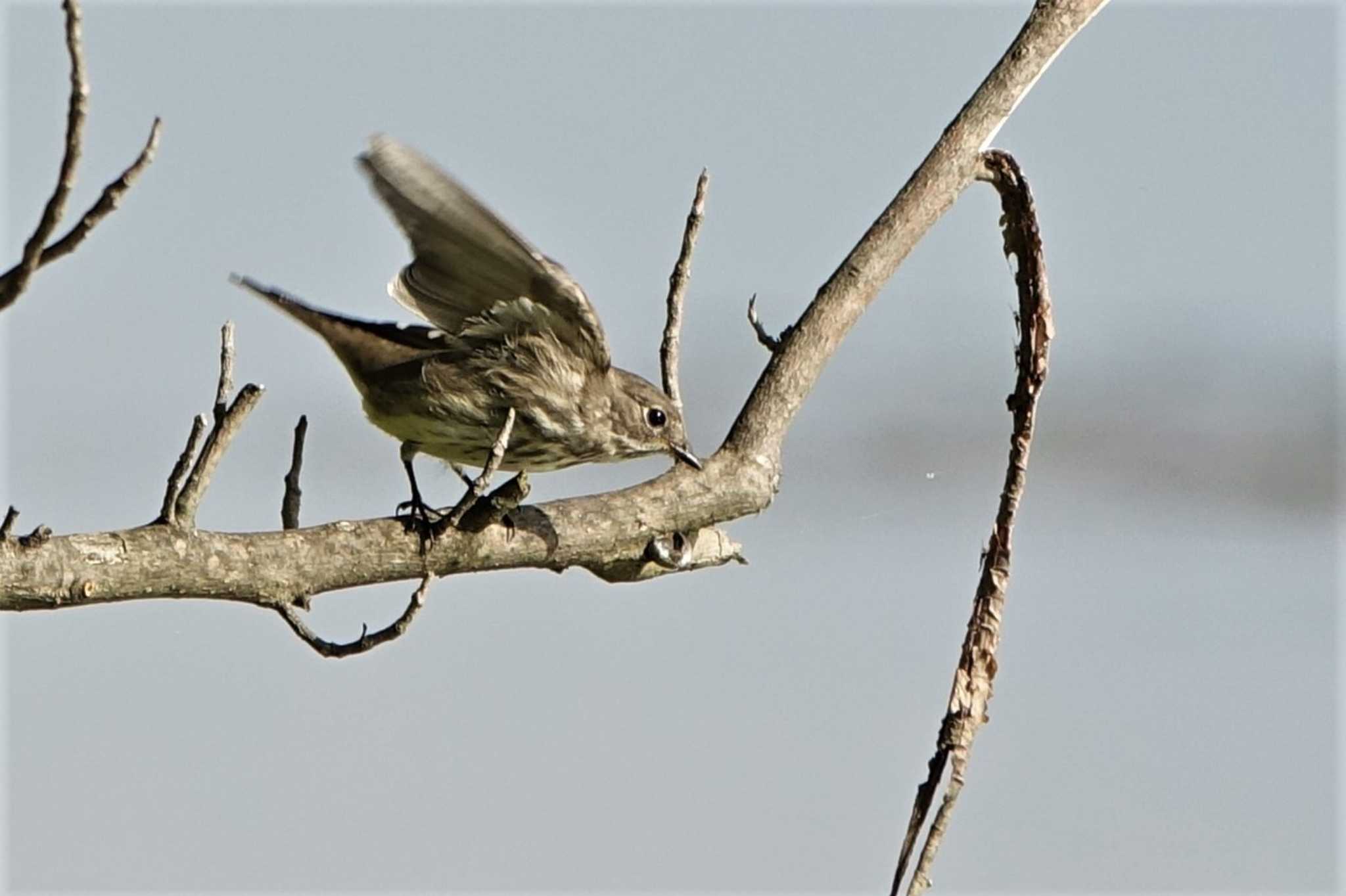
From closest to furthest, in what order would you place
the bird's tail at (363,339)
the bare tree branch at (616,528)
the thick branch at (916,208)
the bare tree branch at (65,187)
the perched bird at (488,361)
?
the bare tree branch at (65,187) < the bare tree branch at (616,528) < the thick branch at (916,208) < the perched bird at (488,361) < the bird's tail at (363,339)

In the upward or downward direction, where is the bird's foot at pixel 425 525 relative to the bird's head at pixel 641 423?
downward

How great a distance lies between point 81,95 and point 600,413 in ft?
10.1

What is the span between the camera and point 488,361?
17.7 feet

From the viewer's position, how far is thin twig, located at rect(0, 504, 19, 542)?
3.17 metres

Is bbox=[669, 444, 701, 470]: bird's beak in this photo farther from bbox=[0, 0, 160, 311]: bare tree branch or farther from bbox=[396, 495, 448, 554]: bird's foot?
bbox=[0, 0, 160, 311]: bare tree branch

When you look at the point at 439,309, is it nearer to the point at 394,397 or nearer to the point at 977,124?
the point at 394,397

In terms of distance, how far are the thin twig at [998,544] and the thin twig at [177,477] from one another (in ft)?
5.32

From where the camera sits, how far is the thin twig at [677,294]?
184 inches

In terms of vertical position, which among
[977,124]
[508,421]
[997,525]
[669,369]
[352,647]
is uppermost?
[977,124]

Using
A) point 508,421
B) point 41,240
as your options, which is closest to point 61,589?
point 41,240

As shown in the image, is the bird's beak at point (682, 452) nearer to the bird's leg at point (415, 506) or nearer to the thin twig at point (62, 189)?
the bird's leg at point (415, 506)

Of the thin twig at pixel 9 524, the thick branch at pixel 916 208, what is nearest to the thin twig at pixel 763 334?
the thick branch at pixel 916 208

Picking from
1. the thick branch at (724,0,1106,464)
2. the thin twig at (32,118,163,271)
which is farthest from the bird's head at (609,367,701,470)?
the thin twig at (32,118,163,271)

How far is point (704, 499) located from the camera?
424 centimetres
